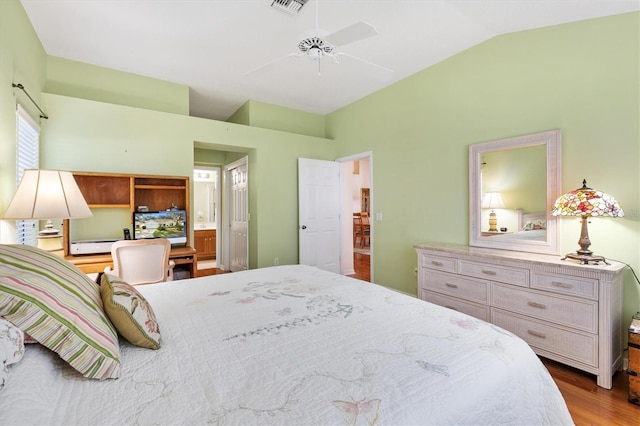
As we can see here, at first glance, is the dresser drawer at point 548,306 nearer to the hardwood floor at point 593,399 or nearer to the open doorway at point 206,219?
the hardwood floor at point 593,399

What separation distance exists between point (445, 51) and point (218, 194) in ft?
14.8

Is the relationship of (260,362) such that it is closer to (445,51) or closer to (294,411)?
(294,411)

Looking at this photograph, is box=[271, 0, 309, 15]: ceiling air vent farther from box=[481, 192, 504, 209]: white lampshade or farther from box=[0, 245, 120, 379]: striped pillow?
box=[481, 192, 504, 209]: white lampshade

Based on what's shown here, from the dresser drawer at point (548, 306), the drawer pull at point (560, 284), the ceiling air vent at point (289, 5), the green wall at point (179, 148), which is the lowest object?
the dresser drawer at point (548, 306)

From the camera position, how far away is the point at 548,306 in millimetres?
2244

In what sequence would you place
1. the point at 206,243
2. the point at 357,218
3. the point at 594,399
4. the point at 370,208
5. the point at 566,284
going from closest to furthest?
the point at 594,399 < the point at 566,284 < the point at 370,208 < the point at 206,243 < the point at 357,218

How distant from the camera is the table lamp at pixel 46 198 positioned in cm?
187

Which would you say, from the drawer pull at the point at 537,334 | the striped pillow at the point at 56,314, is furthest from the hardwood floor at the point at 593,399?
the striped pillow at the point at 56,314

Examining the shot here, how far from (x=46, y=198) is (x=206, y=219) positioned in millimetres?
5373

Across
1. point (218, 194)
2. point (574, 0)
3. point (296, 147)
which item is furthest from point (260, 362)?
point (218, 194)

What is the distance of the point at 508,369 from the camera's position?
102 cm

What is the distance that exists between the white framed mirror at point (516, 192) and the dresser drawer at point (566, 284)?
453mm

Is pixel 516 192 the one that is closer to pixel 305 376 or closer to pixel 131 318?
pixel 305 376

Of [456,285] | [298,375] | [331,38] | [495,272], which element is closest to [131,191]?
[331,38]
